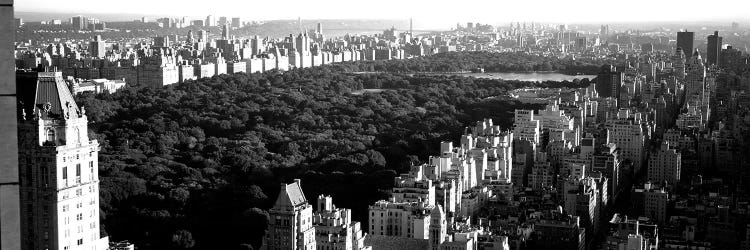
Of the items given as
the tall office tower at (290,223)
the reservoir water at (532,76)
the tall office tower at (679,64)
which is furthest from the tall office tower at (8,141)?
the reservoir water at (532,76)

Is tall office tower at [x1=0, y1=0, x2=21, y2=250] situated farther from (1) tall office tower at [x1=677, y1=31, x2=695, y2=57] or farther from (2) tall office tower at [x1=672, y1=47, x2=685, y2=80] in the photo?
(2) tall office tower at [x1=672, y1=47, x2=685, y2=80]

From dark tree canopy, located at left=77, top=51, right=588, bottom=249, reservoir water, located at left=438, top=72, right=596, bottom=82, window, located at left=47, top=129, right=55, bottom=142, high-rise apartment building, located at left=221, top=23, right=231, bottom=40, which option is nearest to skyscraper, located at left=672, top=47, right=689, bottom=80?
reservoir water, located at left=438, top=72, right=596, bottom=82

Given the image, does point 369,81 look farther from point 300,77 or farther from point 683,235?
point 683,235

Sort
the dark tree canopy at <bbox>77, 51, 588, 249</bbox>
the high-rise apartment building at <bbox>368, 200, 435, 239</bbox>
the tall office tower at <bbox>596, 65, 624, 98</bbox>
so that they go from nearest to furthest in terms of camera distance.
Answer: the high-rise apartment building at <bbox>368, 200, 435, 239</bbox> < the dark tree canopy at <bbox>77, 51, 588, 249</bbox> < the tall office tower at <bbox>596, 65, 624, 98</bbox>

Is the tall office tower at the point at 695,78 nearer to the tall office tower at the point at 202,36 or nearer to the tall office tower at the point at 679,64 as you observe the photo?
the tall office tower at the point at 679,64

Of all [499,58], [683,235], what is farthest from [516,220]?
[499,58]

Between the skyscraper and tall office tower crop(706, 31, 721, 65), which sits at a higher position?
tall office tower crop(706, 31, 721, 65)
